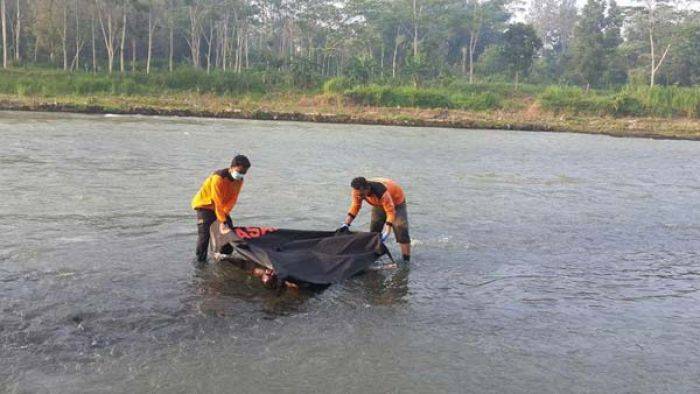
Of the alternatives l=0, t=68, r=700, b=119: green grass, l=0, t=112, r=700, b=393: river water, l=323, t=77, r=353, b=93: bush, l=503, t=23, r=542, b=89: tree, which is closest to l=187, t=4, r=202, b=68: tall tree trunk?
l=0, t=68, r=700, b=119: green grass

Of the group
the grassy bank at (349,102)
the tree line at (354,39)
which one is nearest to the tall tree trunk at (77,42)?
the tree line at (354,39)

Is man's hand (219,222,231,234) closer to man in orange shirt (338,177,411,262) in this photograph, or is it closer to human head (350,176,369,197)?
man in orange shirt (338,177,411,262)

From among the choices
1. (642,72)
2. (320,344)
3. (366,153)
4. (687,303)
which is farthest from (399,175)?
(642,72)

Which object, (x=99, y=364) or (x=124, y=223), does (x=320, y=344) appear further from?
(x=124, y=223)

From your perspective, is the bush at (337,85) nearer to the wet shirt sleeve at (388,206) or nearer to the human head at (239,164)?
the wet shirt sleeve at (388,206)

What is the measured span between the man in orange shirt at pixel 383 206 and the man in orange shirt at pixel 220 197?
1.39 m

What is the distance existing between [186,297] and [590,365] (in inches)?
165

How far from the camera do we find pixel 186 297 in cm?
700

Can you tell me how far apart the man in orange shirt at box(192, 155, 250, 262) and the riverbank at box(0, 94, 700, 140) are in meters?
28.5

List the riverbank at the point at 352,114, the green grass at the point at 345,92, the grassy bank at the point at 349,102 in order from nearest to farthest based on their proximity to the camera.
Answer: the riverbank at the point at 352,114, the grassy bank at the point at 349,102, the green grass at the point at 345,92

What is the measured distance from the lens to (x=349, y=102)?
43.8 meters

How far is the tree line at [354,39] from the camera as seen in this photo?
1960 inches

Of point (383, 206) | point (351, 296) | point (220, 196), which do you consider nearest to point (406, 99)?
point (383, 206)

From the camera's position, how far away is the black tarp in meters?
7.25
